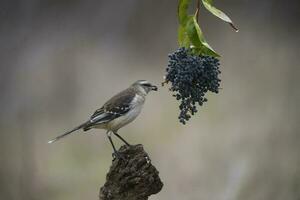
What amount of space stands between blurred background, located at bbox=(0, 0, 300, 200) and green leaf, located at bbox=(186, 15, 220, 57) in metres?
2.13

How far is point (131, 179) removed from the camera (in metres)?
2.00

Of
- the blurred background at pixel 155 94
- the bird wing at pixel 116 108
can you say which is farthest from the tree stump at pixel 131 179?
the blurred background at pixel 155 94

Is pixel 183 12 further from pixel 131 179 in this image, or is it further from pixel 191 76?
pixel 131 179

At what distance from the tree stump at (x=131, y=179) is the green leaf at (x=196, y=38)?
0.55 metres

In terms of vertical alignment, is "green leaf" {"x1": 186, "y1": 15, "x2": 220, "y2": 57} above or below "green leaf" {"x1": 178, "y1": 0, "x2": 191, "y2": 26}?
below

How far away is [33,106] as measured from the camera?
3893 mm

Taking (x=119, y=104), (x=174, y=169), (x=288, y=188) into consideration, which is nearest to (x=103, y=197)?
(x=119, y=104)

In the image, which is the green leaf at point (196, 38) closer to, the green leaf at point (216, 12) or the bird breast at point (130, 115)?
the green leaf at point (216, 12)

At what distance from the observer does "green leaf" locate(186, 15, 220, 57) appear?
60.6 inches

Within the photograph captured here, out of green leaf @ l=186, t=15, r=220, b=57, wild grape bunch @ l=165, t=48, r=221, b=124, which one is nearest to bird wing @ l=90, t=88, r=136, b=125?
wild grape bunch @ l=165, t=48, r=221, b=124

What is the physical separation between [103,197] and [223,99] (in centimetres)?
186

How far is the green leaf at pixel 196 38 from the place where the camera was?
154 cm

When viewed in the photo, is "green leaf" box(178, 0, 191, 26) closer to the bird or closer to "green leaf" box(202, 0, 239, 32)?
"green leaf" box(202, 0, 239, 32)

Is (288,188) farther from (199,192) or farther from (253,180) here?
(199,192)
